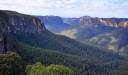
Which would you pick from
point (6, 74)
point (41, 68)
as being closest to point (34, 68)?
point (41, 68)

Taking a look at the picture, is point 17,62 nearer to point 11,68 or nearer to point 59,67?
point 11,68

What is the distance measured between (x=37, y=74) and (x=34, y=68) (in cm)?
404

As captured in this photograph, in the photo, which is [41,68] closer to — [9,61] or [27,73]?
[27,73]

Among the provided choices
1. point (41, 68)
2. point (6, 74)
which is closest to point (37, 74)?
point (41, 68)

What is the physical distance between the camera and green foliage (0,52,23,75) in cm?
15125

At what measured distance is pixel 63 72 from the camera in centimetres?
14400

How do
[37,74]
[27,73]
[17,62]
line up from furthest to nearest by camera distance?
1. [17,62]
2. [27,73]
3. [37,74]

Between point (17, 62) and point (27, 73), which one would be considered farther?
point (17, 62)

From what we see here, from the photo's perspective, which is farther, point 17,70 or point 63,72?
point 17,70

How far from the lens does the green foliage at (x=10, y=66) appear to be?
151250mm

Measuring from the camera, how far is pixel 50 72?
144625mm

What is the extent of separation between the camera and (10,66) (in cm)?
15550

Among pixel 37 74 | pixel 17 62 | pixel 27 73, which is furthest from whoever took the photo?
pixel 17 62

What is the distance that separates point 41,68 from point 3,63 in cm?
2045
